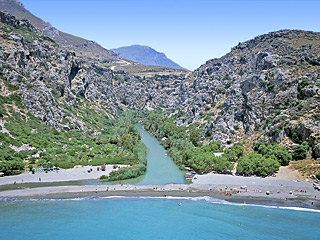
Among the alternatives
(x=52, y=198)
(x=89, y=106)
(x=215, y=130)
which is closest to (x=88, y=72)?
(x=89, y=106)

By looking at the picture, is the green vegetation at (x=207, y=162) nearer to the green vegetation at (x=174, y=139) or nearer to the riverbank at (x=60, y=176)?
the green vegetation at (x=174, y=139)

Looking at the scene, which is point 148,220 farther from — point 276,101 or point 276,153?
point 276,101

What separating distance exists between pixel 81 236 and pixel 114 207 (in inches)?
380

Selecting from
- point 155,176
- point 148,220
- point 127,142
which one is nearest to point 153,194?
point 148,220

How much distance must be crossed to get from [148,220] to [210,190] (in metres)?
18.2

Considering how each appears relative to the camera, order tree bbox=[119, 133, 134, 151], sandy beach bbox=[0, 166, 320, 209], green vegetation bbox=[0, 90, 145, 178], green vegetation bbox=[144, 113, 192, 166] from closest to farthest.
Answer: sandy beach bbox=[0, 166, 320, 209] < green vegetation bbox=[0, 90, 145, 178] < green vegetation bbox=[144, 113, 192, 166] < tree bbox=[119, 133, 134, 151]

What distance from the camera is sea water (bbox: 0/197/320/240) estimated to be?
1679 inches

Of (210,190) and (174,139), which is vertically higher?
(174,139)

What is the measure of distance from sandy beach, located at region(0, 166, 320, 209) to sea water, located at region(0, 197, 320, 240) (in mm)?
3139

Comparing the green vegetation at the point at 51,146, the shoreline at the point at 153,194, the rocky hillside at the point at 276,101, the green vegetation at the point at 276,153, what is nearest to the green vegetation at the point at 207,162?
the green vegetation at the point at 276,153

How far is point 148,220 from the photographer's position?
154 feet

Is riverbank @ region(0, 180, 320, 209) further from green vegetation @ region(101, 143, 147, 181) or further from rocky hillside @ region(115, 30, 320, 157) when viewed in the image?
rocky hillside @ region(115, 30, 320, 157)

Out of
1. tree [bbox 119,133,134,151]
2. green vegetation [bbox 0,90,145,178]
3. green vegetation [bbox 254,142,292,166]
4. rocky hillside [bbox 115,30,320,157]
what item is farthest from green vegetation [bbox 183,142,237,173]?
tree [bbox 119,133,134,151]

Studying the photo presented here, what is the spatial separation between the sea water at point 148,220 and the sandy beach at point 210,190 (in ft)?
10.3
